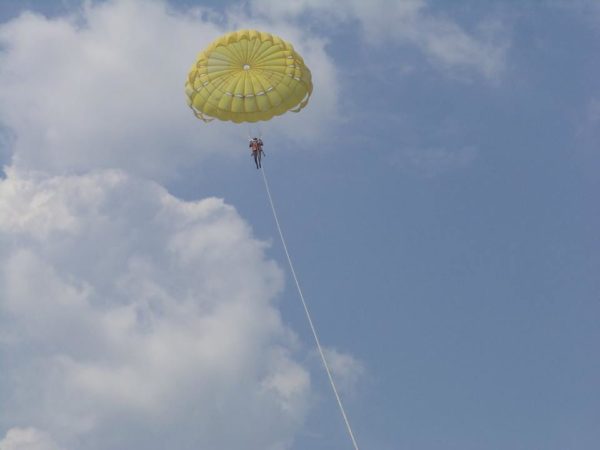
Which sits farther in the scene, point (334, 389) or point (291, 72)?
point (291, 72)

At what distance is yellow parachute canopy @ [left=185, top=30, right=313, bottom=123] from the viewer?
55.1 m

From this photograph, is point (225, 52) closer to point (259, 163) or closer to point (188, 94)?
point (188, 94)

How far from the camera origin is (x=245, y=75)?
182ft

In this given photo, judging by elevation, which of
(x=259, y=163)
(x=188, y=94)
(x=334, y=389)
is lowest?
(x=334, y=389)

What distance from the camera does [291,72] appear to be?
2169 inches

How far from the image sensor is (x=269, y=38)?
55375 millimetres

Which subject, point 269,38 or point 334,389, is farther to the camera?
point 269,38

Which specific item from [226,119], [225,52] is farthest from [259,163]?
[225,52]

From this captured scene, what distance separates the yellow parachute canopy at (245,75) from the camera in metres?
55.1

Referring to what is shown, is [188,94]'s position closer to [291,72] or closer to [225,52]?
[225,52]

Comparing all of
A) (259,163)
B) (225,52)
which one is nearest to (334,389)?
(259,163)

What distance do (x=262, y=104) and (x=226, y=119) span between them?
117 inches

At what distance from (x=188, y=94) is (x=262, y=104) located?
17.8 feet

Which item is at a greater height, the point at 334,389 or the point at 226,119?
the point at 226,119
